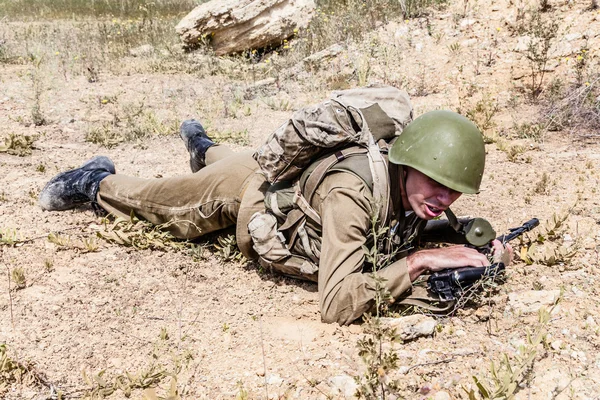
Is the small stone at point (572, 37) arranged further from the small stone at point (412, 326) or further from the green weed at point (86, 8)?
the green weed at point (86, 8)

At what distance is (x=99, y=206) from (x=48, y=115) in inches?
121

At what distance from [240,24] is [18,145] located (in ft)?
17.9

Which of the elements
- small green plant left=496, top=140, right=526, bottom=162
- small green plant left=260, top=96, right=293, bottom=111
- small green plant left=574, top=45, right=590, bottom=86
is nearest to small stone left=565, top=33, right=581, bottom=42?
small green plant left=574, top=45, right=590, bottom=86

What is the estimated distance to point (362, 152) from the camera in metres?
2.96

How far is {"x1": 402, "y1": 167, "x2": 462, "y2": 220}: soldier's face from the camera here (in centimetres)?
290

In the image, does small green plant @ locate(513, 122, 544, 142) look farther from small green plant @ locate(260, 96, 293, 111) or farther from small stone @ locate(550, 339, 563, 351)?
small stone @ locate(550, 339, 563, 351)

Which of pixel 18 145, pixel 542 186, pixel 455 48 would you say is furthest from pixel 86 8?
pixel 542 186

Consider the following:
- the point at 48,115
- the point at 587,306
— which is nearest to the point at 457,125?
the point at 587,306

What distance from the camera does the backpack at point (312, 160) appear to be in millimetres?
2914

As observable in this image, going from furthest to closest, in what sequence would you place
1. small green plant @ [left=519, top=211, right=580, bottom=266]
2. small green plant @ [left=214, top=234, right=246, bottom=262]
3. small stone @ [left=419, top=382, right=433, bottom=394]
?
small green plant @ [left=214, top=234, right=246, bottom=262] < small green plant @ [left=519, top=211, right=580, bottom=266] < small stone @ [left=419, top=382, right=433, bottom=394]

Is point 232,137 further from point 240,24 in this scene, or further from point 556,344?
point 240,24

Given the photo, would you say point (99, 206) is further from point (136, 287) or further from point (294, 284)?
point (294, 284)

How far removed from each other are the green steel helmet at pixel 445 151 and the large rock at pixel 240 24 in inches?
301

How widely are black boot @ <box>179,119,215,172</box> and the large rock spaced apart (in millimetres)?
5224
